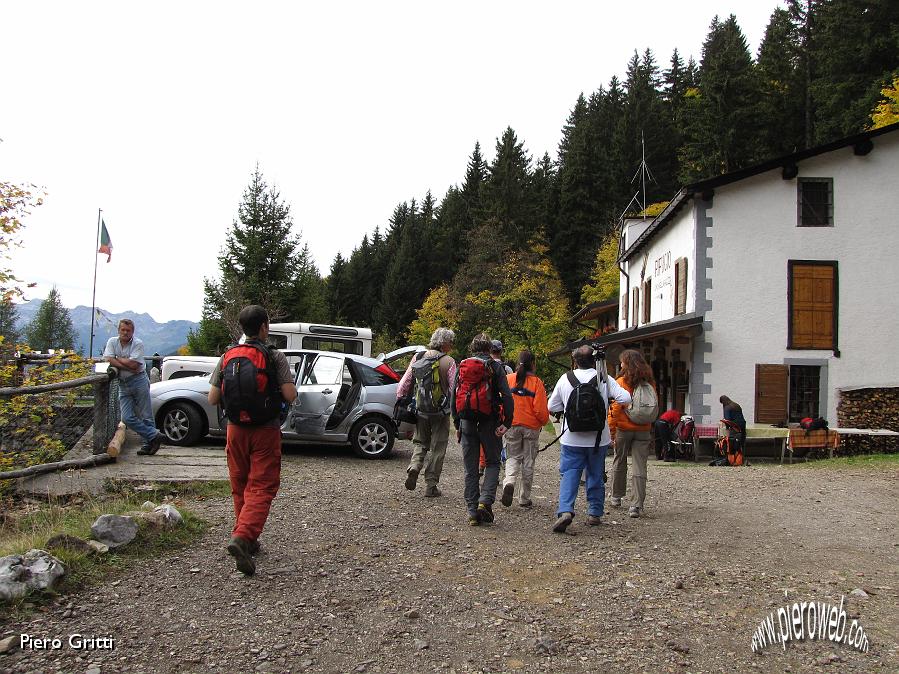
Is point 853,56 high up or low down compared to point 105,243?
up

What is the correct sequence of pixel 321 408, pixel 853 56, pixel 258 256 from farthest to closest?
1. pixel 258 256
2. pixel 853 56
3. pixel 321 408

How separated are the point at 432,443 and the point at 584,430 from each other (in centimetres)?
202

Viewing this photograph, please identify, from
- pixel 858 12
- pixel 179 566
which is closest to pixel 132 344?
pixel 179 566

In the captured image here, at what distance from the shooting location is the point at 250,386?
4727 mm

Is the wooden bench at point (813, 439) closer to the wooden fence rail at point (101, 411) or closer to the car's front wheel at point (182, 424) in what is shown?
the car's front wheel at point (182, 424)

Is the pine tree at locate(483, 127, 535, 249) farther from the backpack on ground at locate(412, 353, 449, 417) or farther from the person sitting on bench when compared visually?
the backpack on ground at locate(412, 353, 449, 417)

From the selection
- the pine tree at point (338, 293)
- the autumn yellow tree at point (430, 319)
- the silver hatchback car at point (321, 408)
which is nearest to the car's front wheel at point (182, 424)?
the silver hatchback car at point (321, 408)

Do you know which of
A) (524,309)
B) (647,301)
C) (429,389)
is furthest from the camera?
(524,309)

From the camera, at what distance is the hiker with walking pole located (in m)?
6.36

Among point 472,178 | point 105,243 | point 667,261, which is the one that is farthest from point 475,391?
point 472,178

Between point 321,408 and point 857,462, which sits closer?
point 321,408

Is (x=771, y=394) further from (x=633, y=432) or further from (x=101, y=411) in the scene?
(x=101, y=411)

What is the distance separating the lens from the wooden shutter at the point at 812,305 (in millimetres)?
17297

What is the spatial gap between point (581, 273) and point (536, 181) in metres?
11.3
